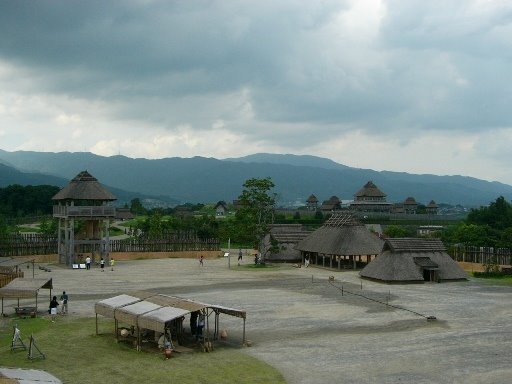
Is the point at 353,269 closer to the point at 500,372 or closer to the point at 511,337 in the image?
the point at 511,337

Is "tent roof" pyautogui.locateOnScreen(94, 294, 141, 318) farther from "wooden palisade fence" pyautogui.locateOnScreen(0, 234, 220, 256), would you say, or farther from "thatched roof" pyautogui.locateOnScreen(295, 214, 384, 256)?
"wooden palisade fence" pyautogui.locateOnScreen(0, 234, 220, 256)

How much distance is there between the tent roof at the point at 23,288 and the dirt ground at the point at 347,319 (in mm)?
2212

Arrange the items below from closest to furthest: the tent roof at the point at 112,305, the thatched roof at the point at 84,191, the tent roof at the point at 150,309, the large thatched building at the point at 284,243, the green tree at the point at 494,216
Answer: the tent roof at the point at 150,309 < the tent roof at the point at 112,305 < the thatched roof at the point at 84,191 < the large thatched building at the point at 284,243 < the green tree at the point at 494,216

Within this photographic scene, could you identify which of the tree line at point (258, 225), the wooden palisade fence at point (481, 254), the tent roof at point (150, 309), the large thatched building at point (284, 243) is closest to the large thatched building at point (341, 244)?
the large thatched building at point (284, 243)

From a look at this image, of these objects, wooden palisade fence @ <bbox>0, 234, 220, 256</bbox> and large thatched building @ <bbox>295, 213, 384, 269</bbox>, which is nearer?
large thatched building @ <bbox>295, 213, 384, 269</bbox>

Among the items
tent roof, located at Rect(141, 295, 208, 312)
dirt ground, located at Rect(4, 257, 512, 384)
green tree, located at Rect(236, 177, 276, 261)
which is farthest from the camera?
green tree, located at Rect(236, 177, 276, 261)

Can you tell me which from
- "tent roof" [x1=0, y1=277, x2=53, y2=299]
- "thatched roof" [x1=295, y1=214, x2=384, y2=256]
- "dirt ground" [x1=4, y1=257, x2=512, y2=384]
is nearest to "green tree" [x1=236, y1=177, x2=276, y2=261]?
"thatched roof" [x1=295, y1=214, x2=384, y2=256]

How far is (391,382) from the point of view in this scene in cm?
1862

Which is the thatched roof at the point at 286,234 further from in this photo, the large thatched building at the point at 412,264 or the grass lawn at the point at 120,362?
the grass lawn at the point at 120,362

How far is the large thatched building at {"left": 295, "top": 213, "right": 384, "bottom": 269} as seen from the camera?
173 ft

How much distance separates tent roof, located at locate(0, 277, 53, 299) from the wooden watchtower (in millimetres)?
24460

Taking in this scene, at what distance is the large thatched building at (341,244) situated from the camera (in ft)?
173

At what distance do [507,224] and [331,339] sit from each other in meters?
58.0

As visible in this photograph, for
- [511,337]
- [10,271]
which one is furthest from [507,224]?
[10,271]
